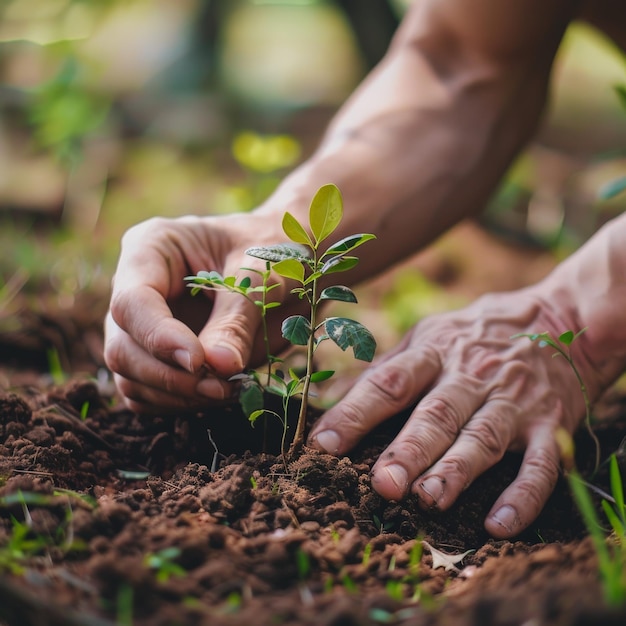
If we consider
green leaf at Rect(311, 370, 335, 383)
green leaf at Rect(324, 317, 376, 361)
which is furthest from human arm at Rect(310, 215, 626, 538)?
green leaf at Rect(324, 317, 376, 361)

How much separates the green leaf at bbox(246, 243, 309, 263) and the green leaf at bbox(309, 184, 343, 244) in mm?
57

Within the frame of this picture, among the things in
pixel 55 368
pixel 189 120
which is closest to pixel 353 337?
pixel 55 368

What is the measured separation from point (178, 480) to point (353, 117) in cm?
142

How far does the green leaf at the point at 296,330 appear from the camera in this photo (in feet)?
4.30

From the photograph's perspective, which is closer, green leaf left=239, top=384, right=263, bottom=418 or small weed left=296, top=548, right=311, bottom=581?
small weed left=296, top=548, right=311, bottom=581

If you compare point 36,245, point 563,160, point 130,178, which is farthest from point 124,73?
point 563,160

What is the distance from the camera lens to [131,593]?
3.21 feet

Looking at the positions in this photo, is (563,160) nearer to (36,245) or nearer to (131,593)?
(36,245)

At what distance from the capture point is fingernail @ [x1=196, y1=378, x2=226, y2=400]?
1.49 metres

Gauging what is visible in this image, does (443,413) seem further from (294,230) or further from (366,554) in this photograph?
(294,230)

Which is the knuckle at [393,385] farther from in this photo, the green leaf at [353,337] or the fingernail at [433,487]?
the green leaf at [353,337]

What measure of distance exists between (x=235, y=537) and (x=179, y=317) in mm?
698

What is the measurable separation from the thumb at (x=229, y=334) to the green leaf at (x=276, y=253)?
23 cm

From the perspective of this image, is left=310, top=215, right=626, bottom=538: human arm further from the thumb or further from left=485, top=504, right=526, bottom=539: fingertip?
the thumb
